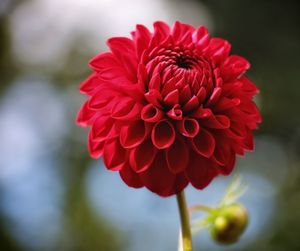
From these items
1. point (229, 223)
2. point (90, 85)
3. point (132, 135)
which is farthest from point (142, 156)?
point (229, 223)

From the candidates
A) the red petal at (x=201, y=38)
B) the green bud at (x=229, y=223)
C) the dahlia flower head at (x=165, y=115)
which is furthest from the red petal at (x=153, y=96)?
the green bud at (x=229, y=223)

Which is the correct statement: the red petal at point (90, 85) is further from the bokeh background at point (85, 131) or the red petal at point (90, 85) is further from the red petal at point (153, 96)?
the bokeh background at point (85, 131)

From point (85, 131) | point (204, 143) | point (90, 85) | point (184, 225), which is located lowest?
point (184, 225)

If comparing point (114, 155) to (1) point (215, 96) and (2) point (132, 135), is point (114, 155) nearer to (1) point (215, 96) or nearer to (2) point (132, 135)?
(2) point (132, 135)

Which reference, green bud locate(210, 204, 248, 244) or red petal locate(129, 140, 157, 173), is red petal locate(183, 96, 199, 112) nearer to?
red petal locate(129, 140, 157, 173)

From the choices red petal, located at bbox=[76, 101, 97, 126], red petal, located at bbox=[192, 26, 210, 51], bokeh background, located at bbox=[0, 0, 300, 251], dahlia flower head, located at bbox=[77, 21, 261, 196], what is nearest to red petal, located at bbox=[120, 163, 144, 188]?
dahlia flower head, located at bbox=[77, 21, 261, 196]

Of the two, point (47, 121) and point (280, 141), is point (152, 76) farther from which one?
point (47, 121)
